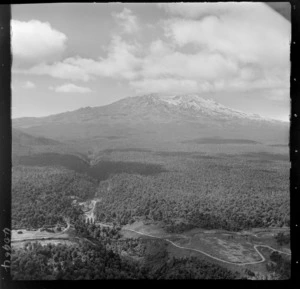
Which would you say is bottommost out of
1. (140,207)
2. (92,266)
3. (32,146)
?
(92,266)

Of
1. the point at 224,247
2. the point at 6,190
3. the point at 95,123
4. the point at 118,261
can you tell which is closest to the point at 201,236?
the point at 224,247

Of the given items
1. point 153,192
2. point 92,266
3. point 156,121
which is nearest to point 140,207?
point 153,192

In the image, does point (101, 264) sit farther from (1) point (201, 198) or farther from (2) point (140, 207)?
(1) point (201, 198)

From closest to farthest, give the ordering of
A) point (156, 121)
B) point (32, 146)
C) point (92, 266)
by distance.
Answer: point (92, 266) < point (32, 146) < point (156, 121)

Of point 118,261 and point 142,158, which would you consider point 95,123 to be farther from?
point 118,261

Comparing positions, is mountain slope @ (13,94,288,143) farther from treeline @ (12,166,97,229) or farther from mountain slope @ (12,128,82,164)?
treeline @ (12,166,97,229)

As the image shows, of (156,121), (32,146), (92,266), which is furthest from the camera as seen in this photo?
(156,121)
